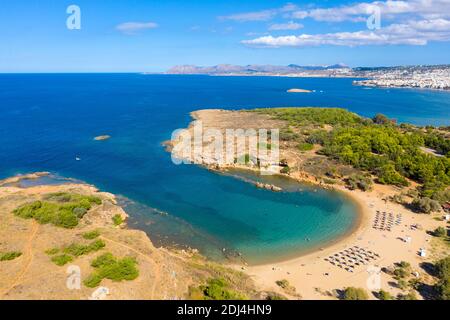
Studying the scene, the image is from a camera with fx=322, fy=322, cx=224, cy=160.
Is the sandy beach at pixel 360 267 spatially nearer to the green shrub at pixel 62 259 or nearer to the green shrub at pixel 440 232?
the green shrub at pixel 440 232

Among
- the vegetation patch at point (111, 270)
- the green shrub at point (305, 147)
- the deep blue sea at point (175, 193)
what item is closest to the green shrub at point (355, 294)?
the deep blue sea at point (175, 193)

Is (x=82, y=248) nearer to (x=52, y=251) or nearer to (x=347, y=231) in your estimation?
(x=52, y=251)

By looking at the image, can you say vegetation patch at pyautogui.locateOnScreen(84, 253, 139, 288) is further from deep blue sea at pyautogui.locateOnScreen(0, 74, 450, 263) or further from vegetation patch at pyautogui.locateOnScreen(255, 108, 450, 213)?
vegetation patch at pyautogui.locateOnScreen(255, 108, 450, 213)

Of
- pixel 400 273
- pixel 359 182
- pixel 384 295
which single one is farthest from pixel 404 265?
pixel 359 182

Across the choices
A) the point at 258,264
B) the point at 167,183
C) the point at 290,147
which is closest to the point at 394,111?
the point at 290,147

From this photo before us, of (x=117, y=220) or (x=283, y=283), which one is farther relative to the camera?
(x=117, y=220)

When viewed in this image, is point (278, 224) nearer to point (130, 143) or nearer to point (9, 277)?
point (9, 277)

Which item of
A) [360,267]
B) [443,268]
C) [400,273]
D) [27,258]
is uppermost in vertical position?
[27,258]
